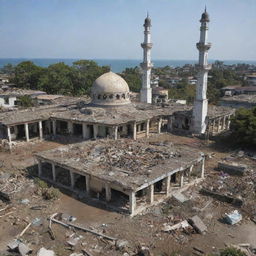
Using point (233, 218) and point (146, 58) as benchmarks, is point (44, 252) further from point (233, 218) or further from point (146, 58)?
point (146, 58)

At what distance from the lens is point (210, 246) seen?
12430 mm

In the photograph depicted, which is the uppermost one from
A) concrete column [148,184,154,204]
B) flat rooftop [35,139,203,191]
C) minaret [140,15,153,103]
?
minaret [140,15,153,103]

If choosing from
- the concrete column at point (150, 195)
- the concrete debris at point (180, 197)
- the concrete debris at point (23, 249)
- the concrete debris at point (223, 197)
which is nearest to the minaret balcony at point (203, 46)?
the concrete debris at point (223, 197)

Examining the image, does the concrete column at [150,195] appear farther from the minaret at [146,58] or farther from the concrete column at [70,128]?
the minaret at [146,58]

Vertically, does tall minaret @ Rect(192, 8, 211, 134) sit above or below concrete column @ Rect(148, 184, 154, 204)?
above

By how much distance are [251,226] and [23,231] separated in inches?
442

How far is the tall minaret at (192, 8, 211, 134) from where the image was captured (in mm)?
29234

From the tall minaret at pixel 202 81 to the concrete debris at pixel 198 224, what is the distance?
17.9 meters

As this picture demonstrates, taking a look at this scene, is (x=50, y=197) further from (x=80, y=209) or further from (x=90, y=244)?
(x=90, y=244)

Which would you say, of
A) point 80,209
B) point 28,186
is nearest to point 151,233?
point 80,209

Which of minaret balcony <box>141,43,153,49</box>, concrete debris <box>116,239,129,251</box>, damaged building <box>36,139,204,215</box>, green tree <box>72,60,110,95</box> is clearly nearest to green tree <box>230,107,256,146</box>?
damaged building <box>36,139,204,215</box>

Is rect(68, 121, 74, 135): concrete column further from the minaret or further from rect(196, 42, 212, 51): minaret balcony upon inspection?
rect(196, 42, 212, 51): minaret balcony

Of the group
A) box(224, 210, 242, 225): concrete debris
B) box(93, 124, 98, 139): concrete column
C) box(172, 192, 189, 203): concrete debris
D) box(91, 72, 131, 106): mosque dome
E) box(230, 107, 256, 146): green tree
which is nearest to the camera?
box(224, 210, 242, 225): concrete debris

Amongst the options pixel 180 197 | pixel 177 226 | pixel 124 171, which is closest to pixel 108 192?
pixel 124 171
